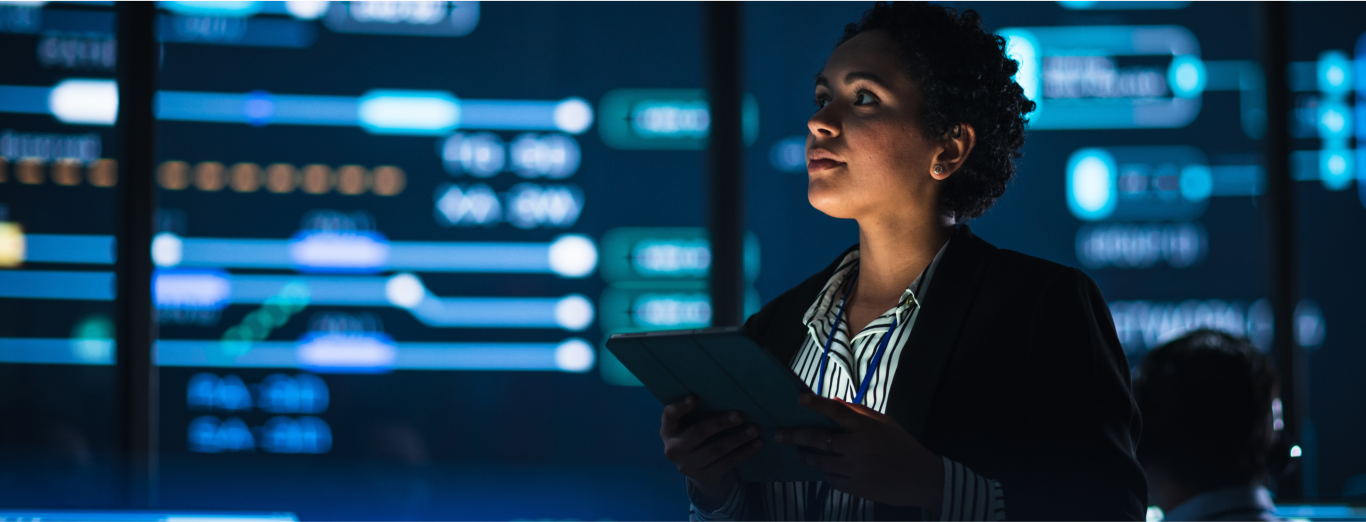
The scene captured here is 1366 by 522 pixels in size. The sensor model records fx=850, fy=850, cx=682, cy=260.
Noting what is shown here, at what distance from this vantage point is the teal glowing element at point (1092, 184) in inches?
110

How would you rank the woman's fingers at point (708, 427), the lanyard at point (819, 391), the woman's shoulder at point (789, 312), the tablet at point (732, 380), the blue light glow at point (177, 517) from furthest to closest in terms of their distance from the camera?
the blue light glow at point (177, 517) → the woman's shoulder at point (789, 312) → the lanyard at point (819, 391) → the woman's fingers at point (708, 427) → the tablet at point (732, 380)

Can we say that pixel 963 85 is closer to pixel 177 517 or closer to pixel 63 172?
pixel 177 517

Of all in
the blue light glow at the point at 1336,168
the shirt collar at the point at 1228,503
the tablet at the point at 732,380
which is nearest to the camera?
the tablet at the point at 732,380

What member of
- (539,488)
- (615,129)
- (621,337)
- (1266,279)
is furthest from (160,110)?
(1266,279)

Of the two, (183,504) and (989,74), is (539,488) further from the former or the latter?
(989,74)

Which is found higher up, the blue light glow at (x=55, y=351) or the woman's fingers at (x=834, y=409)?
the woman's fingers at (x=834, y=409)

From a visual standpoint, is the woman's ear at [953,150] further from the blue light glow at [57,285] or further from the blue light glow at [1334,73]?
the blue light glow at [57,285]

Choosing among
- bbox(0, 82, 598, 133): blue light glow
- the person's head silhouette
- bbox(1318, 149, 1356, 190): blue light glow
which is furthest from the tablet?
bbox(1318, 149, 1356, 190): blue light glow

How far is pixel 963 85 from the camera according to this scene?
1.05 metres

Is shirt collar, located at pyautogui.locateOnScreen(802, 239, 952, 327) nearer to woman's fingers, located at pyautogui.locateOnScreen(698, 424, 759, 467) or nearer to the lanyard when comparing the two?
the lanyard

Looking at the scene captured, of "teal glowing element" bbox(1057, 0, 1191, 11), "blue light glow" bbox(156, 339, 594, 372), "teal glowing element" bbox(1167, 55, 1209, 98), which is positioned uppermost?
"teal glowing element" bbox(1057, 0, 1191, 11)

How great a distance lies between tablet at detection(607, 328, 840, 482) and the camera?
0.76 metres

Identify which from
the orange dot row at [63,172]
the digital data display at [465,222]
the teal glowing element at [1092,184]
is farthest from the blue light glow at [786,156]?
the orange dot row at [63,172]

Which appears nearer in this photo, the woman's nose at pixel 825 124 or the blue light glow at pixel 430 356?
the woman's nose at pixel 825 124
